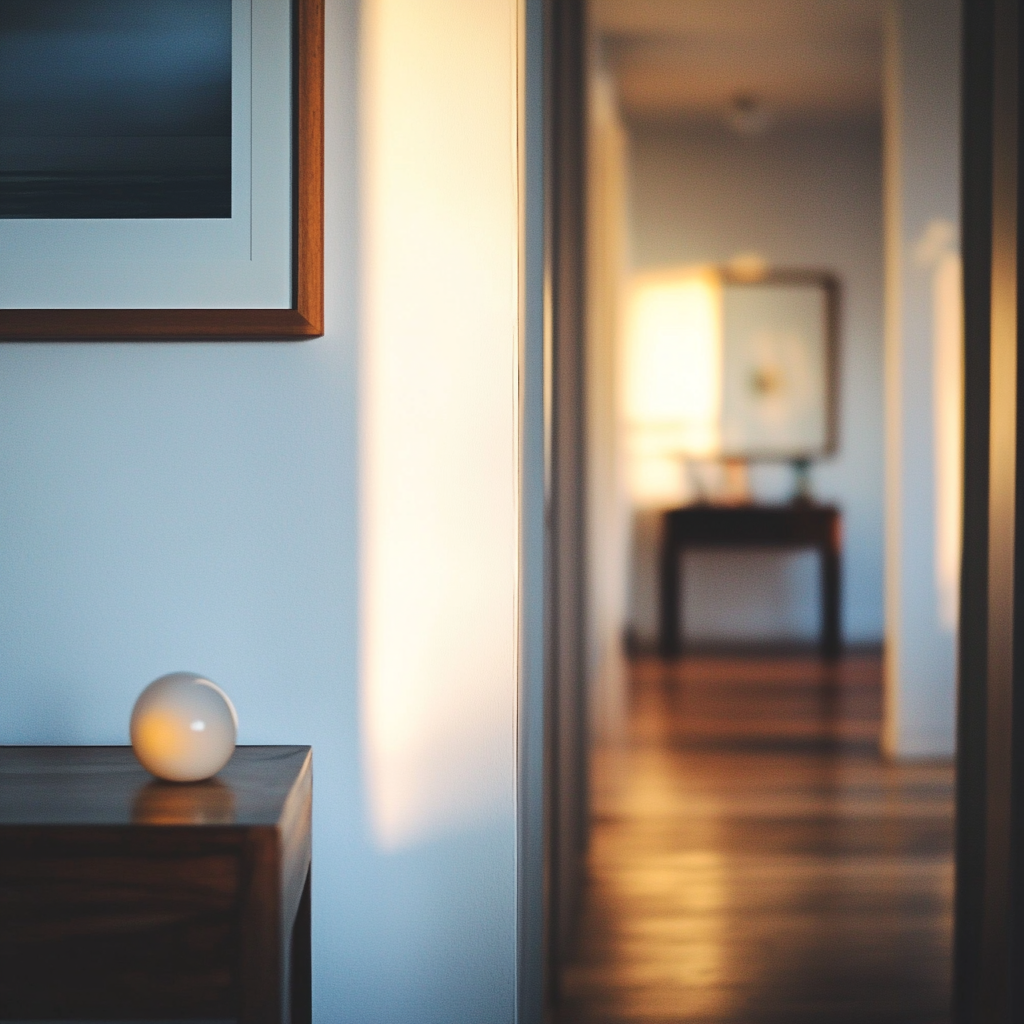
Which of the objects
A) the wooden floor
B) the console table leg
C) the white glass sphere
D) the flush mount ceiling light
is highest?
the flush mount ceiling light

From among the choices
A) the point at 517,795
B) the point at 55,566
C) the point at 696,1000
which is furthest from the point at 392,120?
the point at 696,1000

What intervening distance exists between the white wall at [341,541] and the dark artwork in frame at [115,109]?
0.15 m

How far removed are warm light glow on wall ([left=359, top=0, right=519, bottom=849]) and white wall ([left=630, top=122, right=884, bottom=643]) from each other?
4999 millimetres

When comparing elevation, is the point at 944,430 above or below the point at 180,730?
above

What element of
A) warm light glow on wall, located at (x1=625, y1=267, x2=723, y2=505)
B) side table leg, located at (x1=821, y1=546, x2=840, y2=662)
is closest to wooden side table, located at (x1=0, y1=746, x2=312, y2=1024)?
side table leg, located at (x1=821, y1=546, x2=840, y2=662)

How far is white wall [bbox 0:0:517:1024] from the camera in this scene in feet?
4.52

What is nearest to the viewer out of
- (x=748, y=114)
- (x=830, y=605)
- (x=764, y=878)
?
(x=764, y=878)

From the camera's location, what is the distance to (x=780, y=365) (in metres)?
6.28

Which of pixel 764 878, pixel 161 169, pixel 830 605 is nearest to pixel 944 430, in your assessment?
pixel 764 878

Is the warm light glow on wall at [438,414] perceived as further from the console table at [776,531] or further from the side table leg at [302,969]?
the console table at [776,531]

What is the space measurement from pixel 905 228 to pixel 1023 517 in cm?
272

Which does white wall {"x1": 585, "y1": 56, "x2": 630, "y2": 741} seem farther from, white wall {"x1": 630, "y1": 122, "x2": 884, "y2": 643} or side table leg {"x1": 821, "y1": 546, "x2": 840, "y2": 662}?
side table leg {"x1": 821, "y1": 546, "x2": 840, "y2": 662}

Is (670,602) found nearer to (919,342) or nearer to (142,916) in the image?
(919,342)

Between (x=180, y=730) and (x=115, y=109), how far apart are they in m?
0.77
